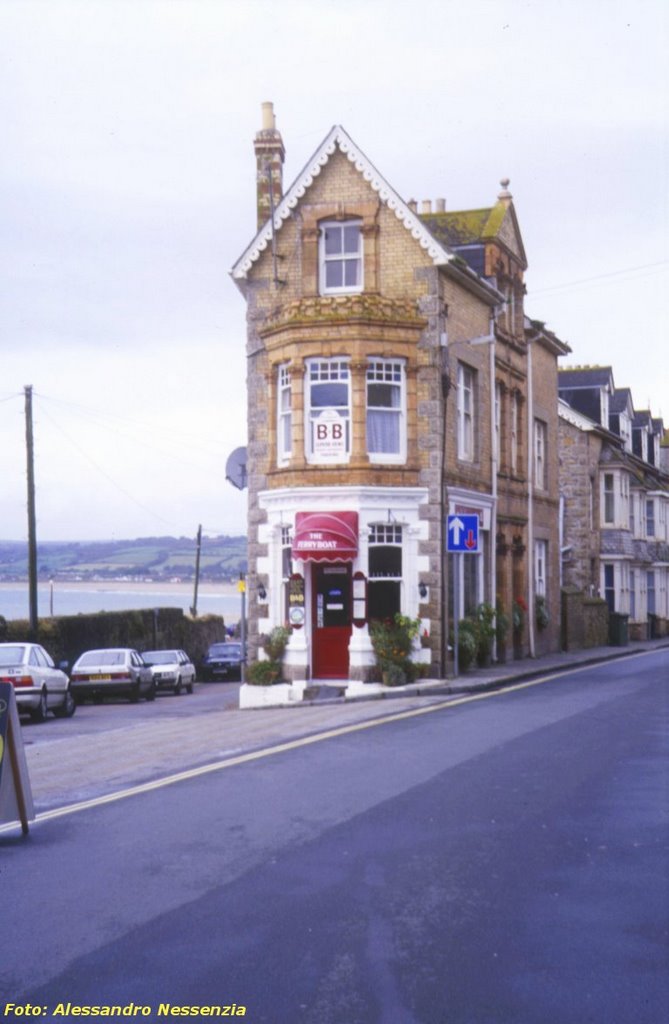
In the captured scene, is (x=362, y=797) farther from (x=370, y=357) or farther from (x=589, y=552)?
(x=589, y=552)

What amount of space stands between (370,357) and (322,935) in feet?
69.1

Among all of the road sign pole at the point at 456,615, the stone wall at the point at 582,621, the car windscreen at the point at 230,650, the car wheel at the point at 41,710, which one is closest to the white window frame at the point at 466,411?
the road sign pole at the point at 456,615

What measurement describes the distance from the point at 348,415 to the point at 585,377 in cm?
2948

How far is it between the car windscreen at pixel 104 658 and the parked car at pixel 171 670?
4955 mm

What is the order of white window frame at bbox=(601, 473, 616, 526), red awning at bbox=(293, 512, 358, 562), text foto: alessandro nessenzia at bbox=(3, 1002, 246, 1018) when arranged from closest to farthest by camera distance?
text foto: alessandro nessenzia at bbox=(3, 1002, 246, 1018) → red awning at bbox=(293, 512, 358, 562) → white window frame at bbox=(601, 473, 616, 526)

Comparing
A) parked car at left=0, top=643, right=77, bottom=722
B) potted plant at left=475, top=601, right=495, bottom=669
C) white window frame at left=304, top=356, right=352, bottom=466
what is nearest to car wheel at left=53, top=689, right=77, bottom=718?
parked car at left=0, top=643, right=77, bottom=722

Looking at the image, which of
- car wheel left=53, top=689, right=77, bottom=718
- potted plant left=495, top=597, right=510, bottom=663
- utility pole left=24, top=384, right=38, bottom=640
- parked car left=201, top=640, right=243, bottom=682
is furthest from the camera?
parked car left=201, top=640, right=243, bottom=682

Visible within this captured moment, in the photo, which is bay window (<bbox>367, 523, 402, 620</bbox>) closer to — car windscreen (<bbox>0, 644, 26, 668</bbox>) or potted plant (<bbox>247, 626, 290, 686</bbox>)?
potted plant (<bbox>247, 626, 290, 686</bbox>)

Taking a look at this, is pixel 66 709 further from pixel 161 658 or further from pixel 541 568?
pixel 541 568

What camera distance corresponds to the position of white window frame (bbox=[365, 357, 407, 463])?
2755 centimetres

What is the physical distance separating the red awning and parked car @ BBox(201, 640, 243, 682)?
960 inches

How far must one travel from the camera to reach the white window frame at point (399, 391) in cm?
2755

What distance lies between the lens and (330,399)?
27516 mm

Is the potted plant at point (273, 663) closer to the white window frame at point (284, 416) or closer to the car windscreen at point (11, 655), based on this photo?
the white window frame at point (284, 416)
